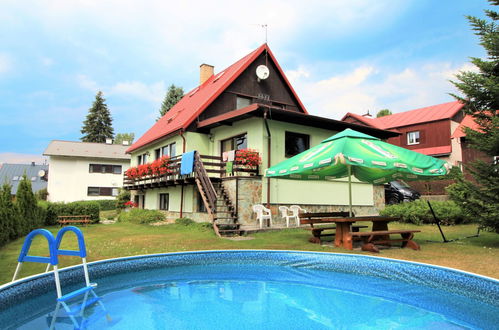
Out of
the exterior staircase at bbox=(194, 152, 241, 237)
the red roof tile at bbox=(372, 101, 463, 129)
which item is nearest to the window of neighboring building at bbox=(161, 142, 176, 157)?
the exterior staircase at bbox=(194, 152, 241, 237)

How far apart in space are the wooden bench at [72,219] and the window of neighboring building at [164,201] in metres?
4.29

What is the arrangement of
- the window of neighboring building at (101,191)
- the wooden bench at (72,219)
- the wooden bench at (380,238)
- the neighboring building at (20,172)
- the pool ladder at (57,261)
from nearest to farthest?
the pool ladder at (57,261), the wooden bench at (380,238), the wooden bench at (72,219), the window of neighboring building at (101,191), the neighboring building at (20,172)

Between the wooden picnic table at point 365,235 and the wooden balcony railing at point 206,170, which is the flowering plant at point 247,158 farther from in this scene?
the wooden picnic table at point 365,235

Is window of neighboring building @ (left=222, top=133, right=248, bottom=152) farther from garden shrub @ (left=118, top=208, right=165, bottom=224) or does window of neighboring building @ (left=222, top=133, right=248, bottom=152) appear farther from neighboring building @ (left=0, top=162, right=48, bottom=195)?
neighboring building @ (left=0, top=162, right=48, bottom=195)

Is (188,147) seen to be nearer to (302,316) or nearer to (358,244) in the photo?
(358,244)

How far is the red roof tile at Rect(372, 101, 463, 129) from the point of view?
32094 millimetres

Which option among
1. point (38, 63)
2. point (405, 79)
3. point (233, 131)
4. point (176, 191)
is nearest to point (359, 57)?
point (405, 79)

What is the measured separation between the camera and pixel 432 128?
3234cm

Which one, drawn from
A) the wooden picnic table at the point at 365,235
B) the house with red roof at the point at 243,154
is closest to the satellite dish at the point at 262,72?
the house with red roof at the point at 243,154

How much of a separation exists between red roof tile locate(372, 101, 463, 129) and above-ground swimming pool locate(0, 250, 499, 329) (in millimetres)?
31153

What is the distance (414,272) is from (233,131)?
12.0 m

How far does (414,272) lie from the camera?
19.0 ft

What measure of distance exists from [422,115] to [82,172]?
37.7 meters

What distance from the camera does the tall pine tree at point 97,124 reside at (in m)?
52.0
